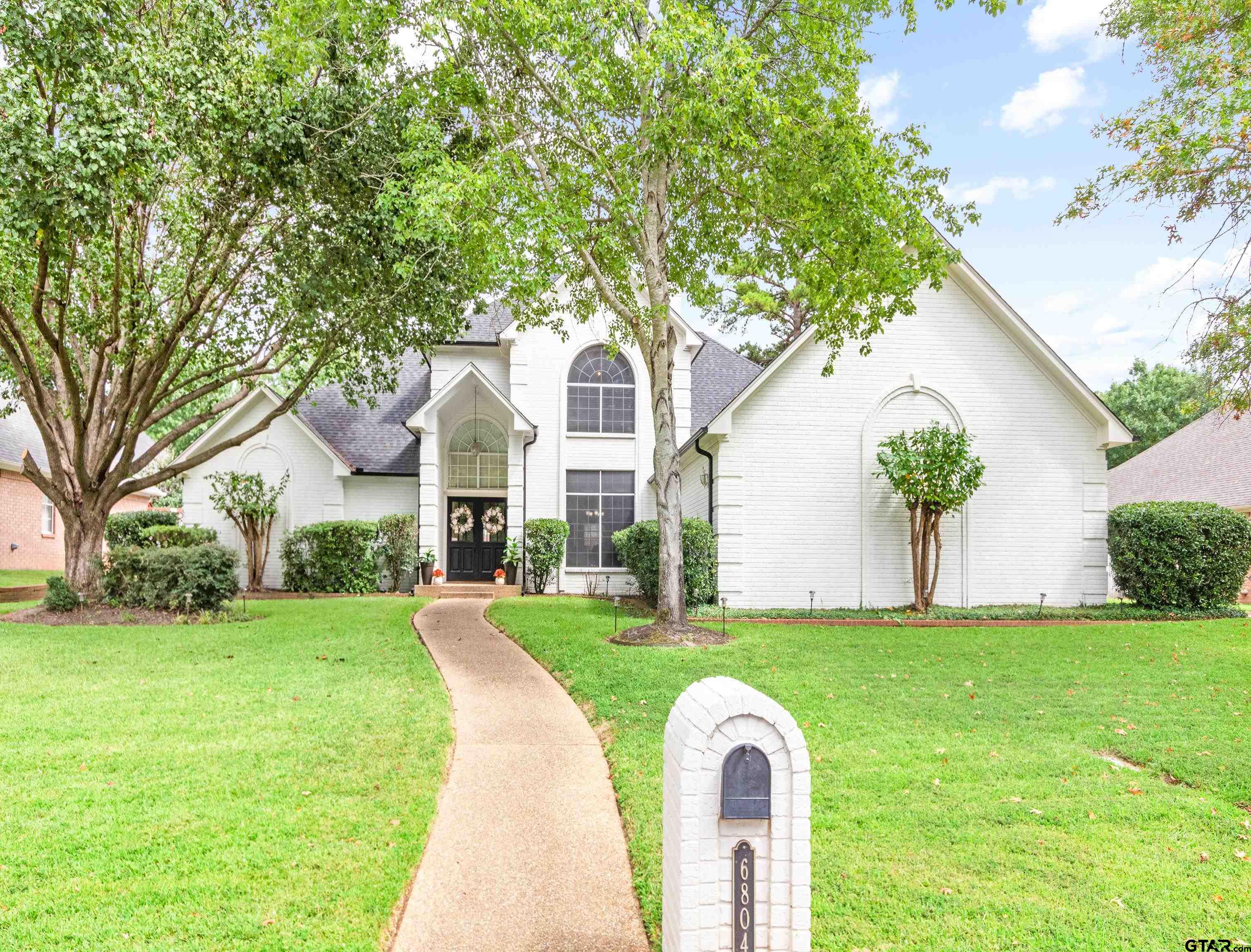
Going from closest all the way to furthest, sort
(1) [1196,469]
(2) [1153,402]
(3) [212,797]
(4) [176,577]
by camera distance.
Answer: (3) [212,797] < (4) [176,577] < (1) [1196,469] < (2) [1153,402]

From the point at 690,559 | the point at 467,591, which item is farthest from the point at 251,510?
the point at 690,559

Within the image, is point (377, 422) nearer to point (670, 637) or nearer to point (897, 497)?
point (670, 637)

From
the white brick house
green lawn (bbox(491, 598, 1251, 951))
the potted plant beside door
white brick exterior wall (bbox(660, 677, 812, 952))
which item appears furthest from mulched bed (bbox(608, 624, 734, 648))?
white brick exterior wall (bbox(660, 677, 812, 952))

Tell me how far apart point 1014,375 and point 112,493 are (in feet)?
60.0

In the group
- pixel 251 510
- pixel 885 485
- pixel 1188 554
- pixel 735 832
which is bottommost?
pixel 735 832

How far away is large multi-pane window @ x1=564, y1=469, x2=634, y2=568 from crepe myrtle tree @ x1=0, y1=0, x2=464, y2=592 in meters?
5.69

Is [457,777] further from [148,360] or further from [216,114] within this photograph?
[148,360]

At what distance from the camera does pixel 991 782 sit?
17.2 ft

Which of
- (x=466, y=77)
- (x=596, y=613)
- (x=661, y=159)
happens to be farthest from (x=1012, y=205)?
(x=596, y=613)

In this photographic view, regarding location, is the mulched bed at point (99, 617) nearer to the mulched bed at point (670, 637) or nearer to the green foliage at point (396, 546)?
the green foliage at point (396, 546)

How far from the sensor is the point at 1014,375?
1527 centimetres

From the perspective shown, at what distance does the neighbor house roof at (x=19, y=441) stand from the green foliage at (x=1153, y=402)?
4499 cm

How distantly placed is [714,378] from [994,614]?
10160 mm

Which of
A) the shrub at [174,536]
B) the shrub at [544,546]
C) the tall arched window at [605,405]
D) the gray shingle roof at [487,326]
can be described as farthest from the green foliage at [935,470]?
the shrub at [174,536]
